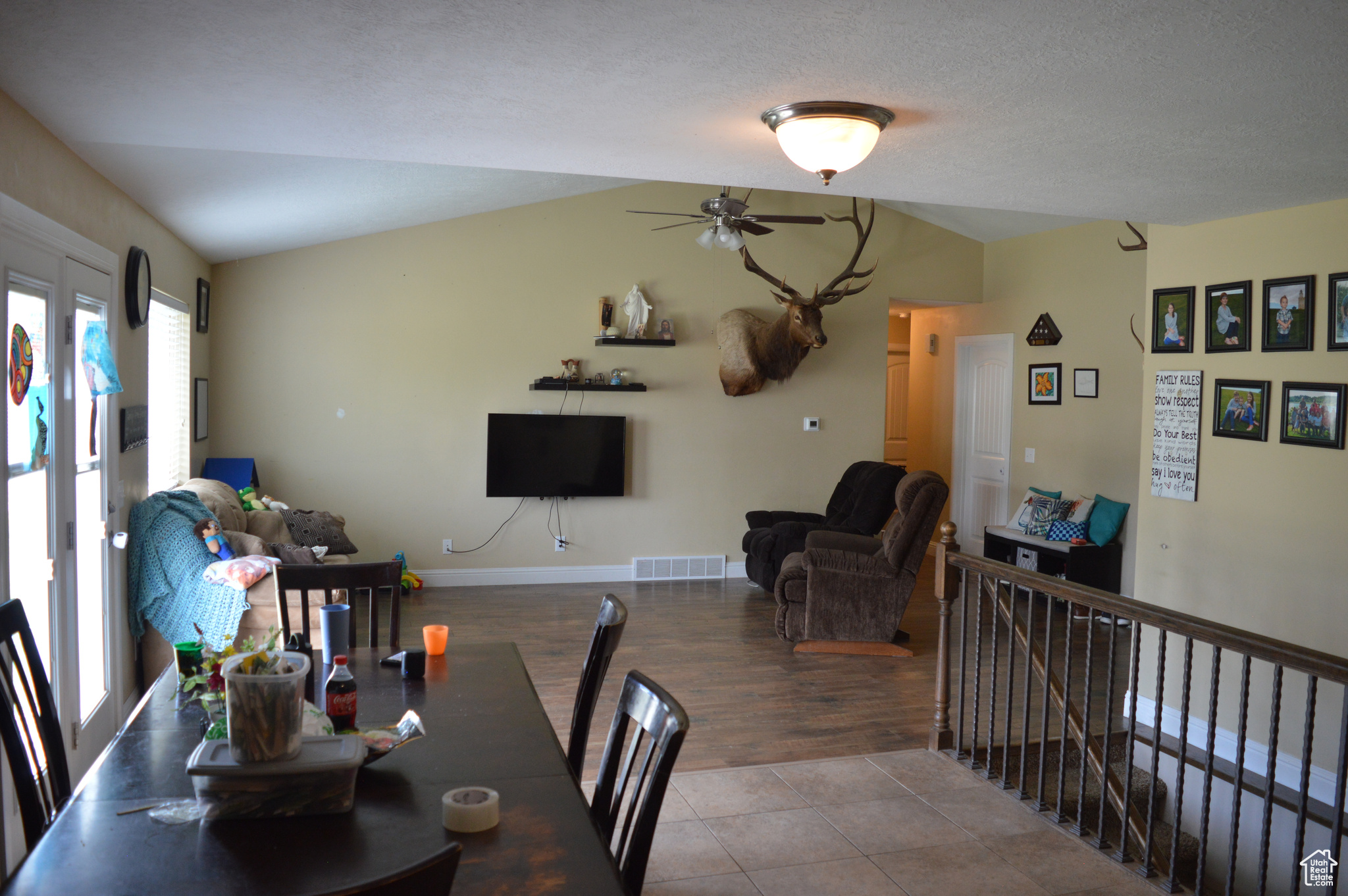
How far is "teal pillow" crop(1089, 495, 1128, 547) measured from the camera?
648 centimetres

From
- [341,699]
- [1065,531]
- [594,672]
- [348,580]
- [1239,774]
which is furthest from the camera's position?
[1065,531]

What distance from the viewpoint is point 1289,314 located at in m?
3.91

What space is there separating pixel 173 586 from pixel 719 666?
A: 2820 millimetres

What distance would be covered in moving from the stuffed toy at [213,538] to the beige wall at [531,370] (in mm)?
2341

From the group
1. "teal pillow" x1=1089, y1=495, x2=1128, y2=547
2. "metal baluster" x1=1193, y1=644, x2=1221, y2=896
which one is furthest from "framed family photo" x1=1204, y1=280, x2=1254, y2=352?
"teal pillow" x1=1089, y1=495, x2=1128, y2=547

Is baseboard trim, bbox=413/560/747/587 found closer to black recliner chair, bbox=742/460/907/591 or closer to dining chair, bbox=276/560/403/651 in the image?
black recliner chair, bbox=742/460/907/591

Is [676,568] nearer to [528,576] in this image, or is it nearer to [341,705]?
[528,576]

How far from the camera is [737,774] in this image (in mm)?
3656

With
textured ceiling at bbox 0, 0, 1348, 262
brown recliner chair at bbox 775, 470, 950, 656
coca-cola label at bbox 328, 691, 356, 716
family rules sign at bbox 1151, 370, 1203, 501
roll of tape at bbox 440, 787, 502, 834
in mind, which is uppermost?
textured ceiling at bbox 0, 0, 1348, 262

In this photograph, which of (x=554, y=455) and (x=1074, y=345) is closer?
(x=1074, y=345)

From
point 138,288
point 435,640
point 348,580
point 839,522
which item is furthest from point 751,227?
point 435,640

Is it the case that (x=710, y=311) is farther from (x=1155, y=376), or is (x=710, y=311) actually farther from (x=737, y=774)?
(x=737, y=774)

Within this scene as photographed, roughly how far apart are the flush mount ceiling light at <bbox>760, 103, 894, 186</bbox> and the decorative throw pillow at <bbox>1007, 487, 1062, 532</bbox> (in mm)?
4998

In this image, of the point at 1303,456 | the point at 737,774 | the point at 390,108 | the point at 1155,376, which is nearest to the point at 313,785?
the point at 390,108
